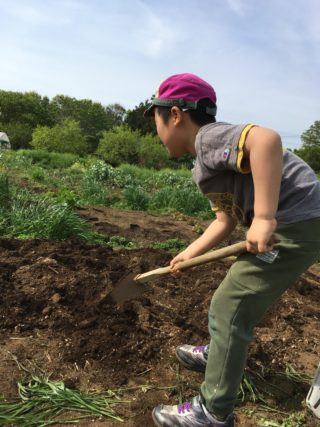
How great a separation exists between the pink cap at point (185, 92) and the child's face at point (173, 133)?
0.07 metres

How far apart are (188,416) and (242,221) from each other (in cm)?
95

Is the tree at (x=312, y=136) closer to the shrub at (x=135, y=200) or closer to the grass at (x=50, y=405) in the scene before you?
the shrub at (x=135, y=200)

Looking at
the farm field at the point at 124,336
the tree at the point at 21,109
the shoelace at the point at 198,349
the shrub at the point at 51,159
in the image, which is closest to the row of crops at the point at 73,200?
the farm field at the point at 124,336

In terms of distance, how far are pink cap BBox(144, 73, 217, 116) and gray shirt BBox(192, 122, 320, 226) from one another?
143 millimetres

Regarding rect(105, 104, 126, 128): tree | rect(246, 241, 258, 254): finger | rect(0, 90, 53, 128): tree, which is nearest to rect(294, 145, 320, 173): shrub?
rect(0, 90, 53, 128): tree

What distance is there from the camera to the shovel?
6.30 ft


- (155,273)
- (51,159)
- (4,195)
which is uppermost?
(51,159)

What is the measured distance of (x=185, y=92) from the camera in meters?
1.95

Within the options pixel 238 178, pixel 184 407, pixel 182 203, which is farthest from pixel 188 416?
pixel 182 203

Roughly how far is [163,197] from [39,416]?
707cm

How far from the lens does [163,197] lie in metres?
9.00

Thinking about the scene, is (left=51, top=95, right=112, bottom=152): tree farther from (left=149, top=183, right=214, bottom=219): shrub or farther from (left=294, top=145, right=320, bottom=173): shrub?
(left=149, top=183, right=214, bottom=219): shrub

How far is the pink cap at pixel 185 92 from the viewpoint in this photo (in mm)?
1949

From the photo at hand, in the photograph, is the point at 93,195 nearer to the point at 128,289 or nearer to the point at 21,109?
the point at 128,289
